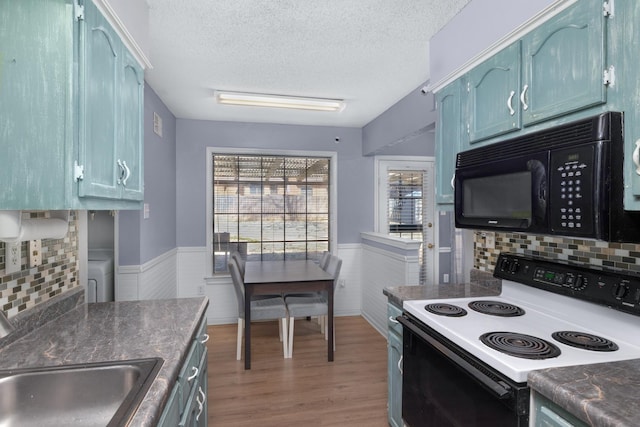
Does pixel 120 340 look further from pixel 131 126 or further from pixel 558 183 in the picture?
pixel 558 183

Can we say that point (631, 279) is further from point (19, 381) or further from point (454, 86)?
point (19, 381)

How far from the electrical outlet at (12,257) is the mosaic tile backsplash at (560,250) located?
7.48ft

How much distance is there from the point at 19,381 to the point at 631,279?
2.06 meters

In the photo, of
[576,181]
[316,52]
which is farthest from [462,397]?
[316,52]

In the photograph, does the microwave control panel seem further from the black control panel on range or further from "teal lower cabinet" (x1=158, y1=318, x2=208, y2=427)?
"teal lower cabinet" (x1=158, y1=318, x2=208, y2=427)

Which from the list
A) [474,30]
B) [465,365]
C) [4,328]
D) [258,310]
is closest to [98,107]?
[4,328]

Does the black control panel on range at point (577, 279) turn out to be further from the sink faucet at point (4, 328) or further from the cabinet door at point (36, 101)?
the sink faucet at point (4, 328)

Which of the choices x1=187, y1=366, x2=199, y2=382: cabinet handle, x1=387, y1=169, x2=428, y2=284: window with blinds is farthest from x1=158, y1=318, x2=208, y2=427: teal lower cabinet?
x1=387, y1=169, x2=428, y2=284: window with blinds

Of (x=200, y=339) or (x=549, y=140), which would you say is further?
(x=200, y=339)

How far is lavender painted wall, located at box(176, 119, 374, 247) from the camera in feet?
13.3

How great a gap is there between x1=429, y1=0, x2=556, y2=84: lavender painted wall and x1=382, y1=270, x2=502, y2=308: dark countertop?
1260mm

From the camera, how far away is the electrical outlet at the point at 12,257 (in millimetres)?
1310

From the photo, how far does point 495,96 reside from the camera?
1.60 m

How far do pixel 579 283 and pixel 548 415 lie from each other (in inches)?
25.6
